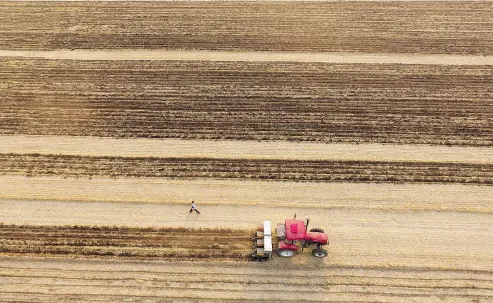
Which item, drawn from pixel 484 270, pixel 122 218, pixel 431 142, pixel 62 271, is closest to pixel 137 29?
pixel 122 218

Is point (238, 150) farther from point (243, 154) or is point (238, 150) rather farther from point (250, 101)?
point (250, 101)

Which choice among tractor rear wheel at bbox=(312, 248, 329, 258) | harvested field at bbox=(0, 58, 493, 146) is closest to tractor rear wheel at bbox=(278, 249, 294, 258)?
tractor rear wheel at bbox=(312, 248, 329, 258)

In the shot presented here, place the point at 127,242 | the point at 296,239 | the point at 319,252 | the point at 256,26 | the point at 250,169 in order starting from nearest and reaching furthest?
the point at 296,239
the point at 319,252
the point at 127,242
the point at 250,169
the point at 256,26

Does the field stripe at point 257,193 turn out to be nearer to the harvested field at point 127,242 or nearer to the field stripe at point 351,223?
the field stripe at point 351,223

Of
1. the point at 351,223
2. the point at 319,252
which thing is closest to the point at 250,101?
the point at 351,223

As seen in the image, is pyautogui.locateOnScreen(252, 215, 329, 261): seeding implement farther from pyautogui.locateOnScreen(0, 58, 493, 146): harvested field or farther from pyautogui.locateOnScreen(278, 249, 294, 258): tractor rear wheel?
pyautogui.locateOnScreen(0, 58, 493, 146): harvested field

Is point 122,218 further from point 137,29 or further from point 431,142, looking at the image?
point 137,29
